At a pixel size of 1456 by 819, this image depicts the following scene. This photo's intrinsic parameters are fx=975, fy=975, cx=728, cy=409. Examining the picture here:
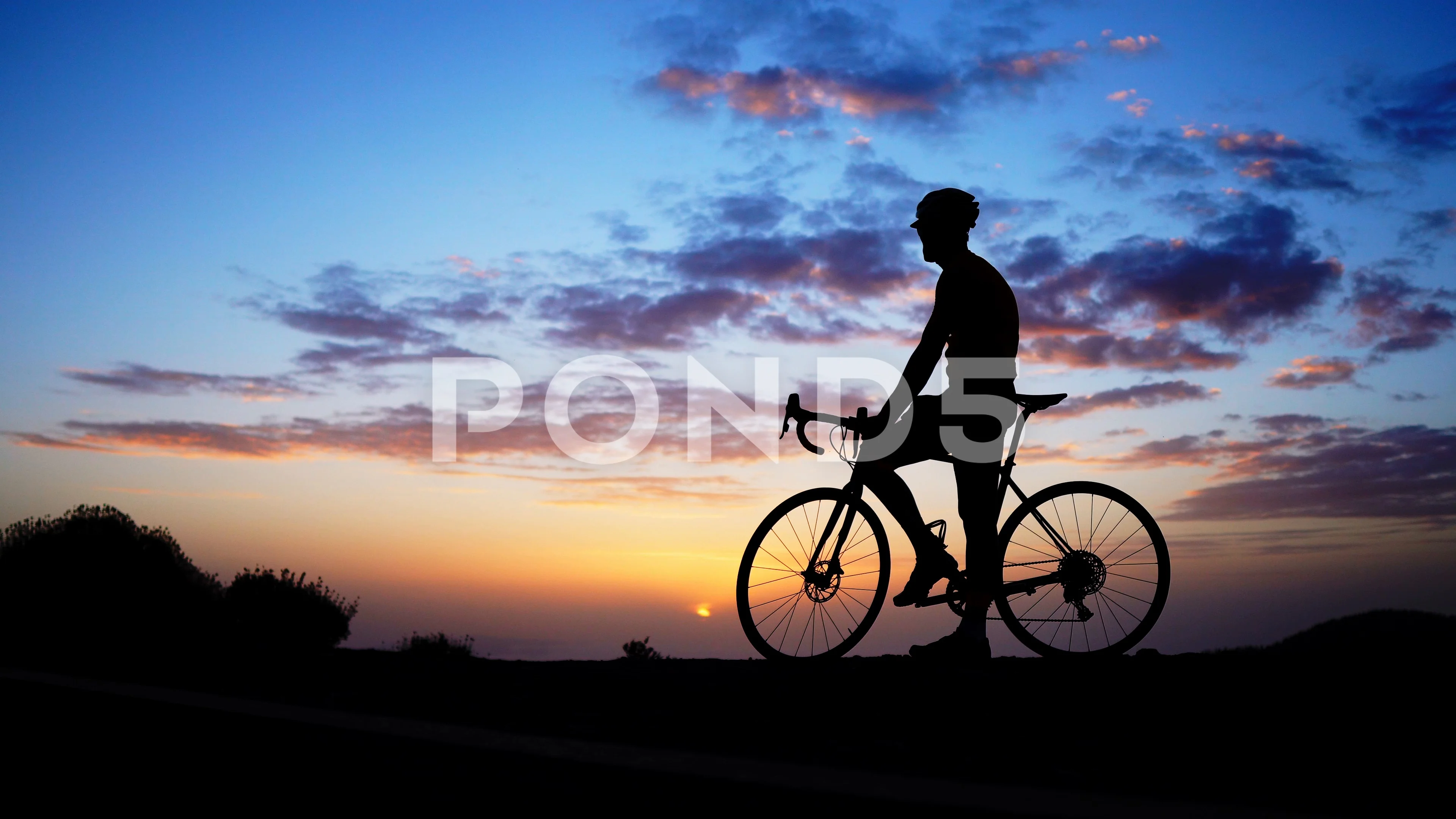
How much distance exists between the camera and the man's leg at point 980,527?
564 centimetres

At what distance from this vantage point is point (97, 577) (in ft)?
48.5

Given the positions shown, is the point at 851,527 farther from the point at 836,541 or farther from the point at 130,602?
the point at 130,602

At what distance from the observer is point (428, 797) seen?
7.69ft

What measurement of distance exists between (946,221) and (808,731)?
3.32 metres

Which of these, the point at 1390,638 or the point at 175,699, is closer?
the point at 175,699

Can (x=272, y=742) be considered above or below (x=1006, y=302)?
below

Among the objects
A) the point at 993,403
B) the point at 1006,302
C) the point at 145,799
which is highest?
the point at 1006,302

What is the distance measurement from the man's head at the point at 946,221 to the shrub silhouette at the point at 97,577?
719 cm

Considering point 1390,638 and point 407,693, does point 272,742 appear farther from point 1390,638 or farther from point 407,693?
point 1390,638

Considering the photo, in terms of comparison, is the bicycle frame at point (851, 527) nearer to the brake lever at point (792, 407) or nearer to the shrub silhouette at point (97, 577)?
the brake lever at point (792, 407)

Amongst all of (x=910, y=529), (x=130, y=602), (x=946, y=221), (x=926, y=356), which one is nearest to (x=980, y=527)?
(x=910, y=529)

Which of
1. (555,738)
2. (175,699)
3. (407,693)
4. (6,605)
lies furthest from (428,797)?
(6,605)

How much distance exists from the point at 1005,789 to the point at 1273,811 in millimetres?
544

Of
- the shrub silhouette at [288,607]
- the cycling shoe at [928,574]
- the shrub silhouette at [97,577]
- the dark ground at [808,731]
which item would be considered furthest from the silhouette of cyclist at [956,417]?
the shrub silhouette at [288,607]
